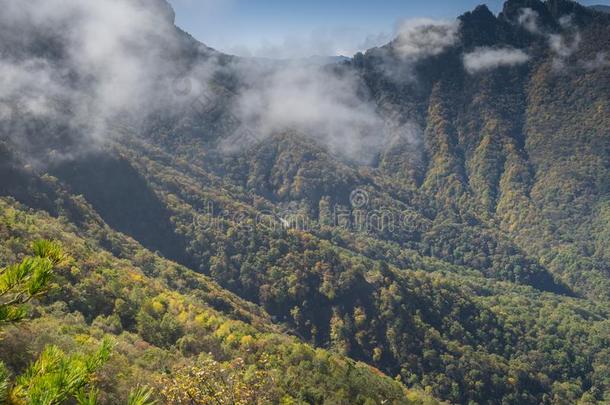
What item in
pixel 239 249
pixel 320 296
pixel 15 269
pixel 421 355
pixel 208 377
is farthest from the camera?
pixel 239 249

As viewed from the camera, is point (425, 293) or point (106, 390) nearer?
point (106, 390)

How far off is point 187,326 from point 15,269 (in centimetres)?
7675

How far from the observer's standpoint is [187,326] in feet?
266

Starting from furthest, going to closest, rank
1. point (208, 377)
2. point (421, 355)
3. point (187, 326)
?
point (421, 355) < point (187, 326) < point (208, 377)

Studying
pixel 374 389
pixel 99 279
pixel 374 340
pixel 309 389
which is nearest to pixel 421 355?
pixel 374 340

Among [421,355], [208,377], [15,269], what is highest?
[15,269]

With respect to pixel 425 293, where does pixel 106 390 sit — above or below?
above

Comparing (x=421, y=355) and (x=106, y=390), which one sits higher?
(x=106, y=390)

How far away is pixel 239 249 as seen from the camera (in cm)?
17488

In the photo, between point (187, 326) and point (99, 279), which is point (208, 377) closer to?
point (187, 326)

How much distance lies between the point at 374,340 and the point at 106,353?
142458 millimetres

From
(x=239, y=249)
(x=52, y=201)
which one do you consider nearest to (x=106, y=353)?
(x=52, y=201)

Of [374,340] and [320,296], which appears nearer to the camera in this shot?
[374,340]

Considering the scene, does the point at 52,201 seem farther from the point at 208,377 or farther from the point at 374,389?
the point at 208,377
